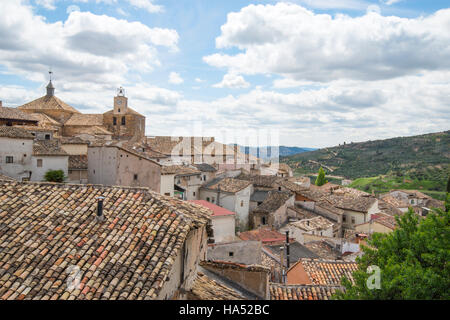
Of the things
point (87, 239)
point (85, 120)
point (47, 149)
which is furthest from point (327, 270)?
point (85, 120)

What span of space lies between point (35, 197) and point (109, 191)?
1889 mm

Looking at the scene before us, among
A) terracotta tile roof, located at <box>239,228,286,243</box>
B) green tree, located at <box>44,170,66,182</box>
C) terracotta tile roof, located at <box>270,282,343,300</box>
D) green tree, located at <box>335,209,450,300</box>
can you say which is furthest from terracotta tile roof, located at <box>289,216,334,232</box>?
green tree, located at <box>44,170,66,182</box>

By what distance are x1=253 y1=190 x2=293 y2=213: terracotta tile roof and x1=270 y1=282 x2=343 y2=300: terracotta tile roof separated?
1974 cm

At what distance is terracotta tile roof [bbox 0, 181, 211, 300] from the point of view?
21.1 ft

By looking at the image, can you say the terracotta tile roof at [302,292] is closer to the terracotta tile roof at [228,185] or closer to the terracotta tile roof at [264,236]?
the terracotta tile roof at [264,236]

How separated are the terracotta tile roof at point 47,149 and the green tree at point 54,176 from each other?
3.94 feet

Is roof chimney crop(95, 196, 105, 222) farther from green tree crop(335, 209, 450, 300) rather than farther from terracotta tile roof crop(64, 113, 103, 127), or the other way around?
terracotta tile roof crop(64, 113, 103, 127)

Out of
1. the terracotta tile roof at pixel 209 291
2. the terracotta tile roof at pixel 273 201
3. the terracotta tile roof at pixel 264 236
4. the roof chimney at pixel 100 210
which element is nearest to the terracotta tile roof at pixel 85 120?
the terracotta tile roof at pixel 273 201

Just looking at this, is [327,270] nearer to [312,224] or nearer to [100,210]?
[100,210]

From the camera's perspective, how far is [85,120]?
45.5 metres
